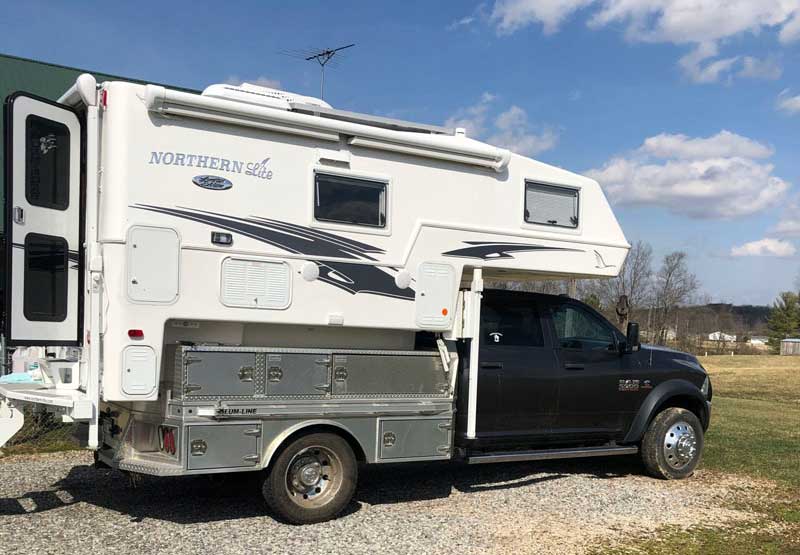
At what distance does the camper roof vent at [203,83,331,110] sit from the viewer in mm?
6215

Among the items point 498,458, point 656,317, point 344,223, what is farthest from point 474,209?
point 656,317

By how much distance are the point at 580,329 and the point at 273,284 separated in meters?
3.54

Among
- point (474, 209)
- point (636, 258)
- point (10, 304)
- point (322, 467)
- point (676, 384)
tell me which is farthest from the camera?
point (636, 258)

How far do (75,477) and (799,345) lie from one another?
212ft

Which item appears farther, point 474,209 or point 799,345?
point 799,345

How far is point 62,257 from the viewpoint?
6.11 m

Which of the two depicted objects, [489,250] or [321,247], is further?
[489,250]

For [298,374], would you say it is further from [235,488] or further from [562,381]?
[562,381]

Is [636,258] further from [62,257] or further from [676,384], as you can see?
[62,257]

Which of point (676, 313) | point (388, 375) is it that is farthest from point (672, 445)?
point (676, 313)

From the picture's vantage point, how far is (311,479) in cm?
632

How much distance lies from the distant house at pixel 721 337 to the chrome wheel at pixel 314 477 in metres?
66.9

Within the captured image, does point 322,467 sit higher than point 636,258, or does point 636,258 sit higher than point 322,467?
point 636,258

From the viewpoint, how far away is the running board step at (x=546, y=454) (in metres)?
7.25
